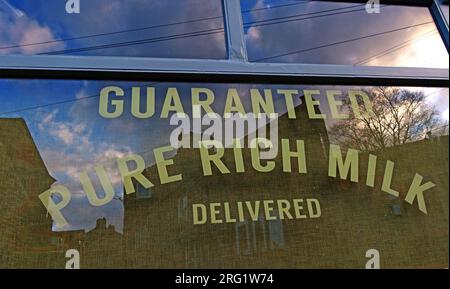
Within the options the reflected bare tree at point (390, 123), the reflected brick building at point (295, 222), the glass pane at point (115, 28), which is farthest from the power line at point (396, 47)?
the glass pane at point (115, 28)

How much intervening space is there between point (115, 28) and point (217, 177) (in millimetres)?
814

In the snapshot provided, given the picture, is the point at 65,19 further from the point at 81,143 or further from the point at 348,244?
the point at 348,244

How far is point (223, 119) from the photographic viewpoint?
1.82 meters

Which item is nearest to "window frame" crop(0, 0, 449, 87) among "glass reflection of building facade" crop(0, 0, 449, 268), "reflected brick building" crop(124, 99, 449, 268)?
"glass reflection of building facade" crop(0, 0, 449, 268)

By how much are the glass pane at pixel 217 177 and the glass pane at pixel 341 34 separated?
0.19m

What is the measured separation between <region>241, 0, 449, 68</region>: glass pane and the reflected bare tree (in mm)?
158

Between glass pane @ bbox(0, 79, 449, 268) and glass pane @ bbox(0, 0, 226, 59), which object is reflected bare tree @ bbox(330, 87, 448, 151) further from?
glass pane @ bbox(0, 0, 226, 59)

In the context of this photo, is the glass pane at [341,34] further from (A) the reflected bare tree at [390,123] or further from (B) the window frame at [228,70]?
(A) the reflected bare tree at [390,123]

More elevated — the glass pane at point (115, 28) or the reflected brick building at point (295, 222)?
the glass pane at point (115, 28)

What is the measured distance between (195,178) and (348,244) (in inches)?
25.4

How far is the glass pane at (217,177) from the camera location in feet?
5.36

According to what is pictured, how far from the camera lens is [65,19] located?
1.96 metres

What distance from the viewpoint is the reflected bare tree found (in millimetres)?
1879
